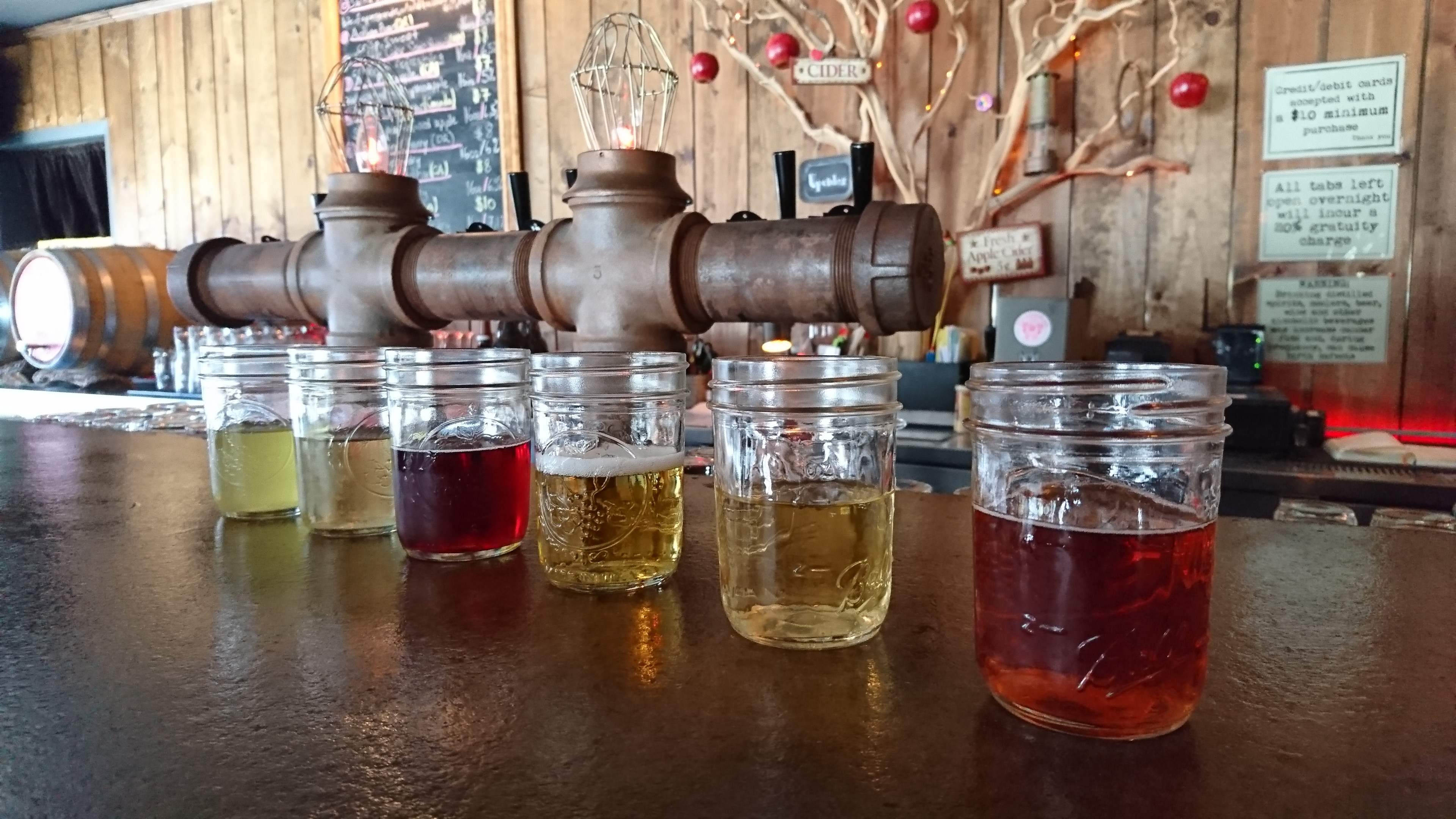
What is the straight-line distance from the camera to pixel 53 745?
1.65ft

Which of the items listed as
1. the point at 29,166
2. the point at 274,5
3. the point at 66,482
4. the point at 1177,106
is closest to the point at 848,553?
the point at 66,482

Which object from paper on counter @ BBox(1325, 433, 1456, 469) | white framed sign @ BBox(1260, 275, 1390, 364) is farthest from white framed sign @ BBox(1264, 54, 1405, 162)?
paper on counter @ BBox(1325, 433, 1456, 469)

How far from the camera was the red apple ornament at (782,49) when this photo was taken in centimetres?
312

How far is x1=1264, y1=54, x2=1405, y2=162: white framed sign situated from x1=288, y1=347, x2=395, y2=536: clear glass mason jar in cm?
266

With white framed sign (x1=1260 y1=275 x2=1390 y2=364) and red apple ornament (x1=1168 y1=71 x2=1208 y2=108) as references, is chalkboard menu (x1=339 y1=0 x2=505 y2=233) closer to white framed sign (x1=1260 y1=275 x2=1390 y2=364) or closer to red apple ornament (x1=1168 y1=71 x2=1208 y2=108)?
red apple ornament (x1=1168 y1=71 x2=1208 y2=108)

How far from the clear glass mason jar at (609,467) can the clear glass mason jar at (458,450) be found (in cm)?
6

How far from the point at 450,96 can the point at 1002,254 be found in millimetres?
2362

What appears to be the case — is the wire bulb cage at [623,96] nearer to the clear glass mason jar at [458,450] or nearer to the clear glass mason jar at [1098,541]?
the clear glass mason jar at [458,450]

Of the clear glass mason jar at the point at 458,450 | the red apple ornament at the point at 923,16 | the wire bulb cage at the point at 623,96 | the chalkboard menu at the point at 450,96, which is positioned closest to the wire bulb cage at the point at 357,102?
the chalkboard menu at the point at 450,96

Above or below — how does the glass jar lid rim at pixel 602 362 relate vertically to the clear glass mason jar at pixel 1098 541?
above

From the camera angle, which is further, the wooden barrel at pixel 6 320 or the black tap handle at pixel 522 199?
the wooden barrel at pixel 6 320

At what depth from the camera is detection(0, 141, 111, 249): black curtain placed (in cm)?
516

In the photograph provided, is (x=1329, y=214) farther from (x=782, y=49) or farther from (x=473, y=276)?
(x=473, y=276)

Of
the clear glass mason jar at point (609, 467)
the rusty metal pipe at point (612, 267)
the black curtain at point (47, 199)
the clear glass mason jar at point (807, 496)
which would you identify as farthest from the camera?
the black curtain at point (47, 199)
